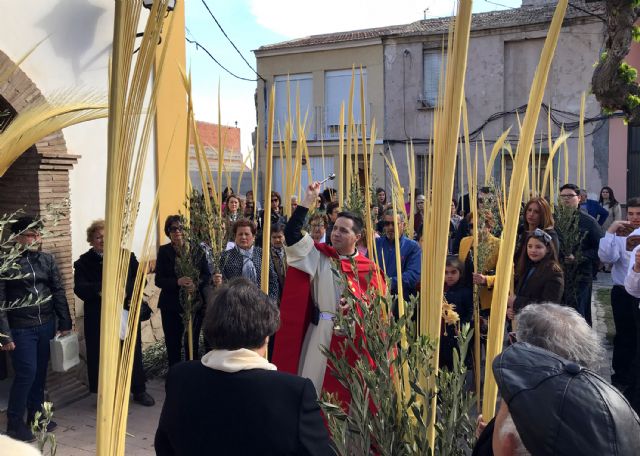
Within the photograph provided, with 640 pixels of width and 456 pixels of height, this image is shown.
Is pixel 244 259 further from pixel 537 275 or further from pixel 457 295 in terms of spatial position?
pixel 537 275

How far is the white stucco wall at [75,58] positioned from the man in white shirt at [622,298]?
15.4 feet

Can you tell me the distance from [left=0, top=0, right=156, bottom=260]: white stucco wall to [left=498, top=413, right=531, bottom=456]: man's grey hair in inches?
192

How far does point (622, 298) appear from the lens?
5336 mm

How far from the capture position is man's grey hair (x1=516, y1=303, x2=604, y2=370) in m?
1.88

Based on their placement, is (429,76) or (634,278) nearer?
(634,278)

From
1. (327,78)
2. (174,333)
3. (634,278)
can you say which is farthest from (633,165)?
(174,333)

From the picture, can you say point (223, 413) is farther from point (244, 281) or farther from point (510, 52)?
point (510, 52)

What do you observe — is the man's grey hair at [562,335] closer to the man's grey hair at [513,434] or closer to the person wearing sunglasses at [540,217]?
the man's grey hair at [513,434]

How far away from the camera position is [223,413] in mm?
1853

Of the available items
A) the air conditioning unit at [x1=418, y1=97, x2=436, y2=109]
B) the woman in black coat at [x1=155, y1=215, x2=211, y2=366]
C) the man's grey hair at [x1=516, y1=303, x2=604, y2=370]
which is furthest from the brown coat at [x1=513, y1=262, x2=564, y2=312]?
the air conditioning unit at [x1=418, y1=97, x2=436, y2=109]

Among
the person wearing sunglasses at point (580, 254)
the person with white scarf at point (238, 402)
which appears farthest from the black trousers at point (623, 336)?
the person with white scarf at point (238, 402)

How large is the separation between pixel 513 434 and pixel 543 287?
307cm

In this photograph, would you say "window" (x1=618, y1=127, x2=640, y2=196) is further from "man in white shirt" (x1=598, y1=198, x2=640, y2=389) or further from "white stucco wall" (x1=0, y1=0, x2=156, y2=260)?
"white stucco wall" (x1=0, y1=0, x2=156, y2=260)

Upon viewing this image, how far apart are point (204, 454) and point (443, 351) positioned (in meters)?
3.11
